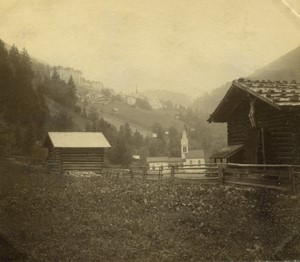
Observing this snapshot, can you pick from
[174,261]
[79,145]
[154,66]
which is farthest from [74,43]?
[79,145]

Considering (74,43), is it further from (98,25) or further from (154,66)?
(154,66)

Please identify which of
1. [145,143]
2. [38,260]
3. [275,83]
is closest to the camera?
[38,260]

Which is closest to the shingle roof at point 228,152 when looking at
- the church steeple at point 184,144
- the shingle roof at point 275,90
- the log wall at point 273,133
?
the log wall at point 273,133

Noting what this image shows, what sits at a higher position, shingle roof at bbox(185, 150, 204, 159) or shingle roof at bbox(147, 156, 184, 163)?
shingle roof at bbox(185, 150, 204, 159)

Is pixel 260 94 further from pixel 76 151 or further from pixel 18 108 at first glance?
pixel 76 151

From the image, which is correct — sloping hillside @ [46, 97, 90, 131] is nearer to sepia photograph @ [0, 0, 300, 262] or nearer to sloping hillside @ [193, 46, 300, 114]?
sepia photograph @ [0, 0, 300, 262]

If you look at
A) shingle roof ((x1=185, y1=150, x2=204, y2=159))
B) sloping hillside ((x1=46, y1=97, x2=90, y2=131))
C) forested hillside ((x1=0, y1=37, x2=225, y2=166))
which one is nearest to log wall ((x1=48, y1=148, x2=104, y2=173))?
forested hillside ((x1=0, y1=37, x2=225, y2=166))

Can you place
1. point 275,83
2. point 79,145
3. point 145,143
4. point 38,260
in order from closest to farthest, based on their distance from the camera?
point 38,260 → point 275,83 → point 79,145 → point 145,143
